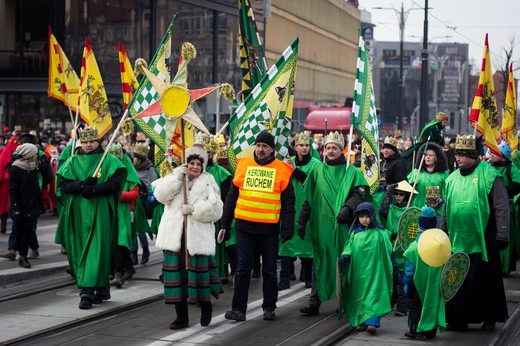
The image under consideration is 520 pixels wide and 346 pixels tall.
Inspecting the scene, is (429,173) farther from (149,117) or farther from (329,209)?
(149,117)

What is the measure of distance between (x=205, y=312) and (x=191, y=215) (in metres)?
0.96

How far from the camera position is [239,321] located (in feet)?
38.9

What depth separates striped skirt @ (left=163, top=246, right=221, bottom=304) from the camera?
11336 mm

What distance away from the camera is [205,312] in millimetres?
11461

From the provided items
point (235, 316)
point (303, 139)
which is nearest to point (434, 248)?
point (235, 316)

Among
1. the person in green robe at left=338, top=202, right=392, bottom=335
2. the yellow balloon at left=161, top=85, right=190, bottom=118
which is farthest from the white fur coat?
the person in green robe at left=338, top=202, right=392, bottom=335

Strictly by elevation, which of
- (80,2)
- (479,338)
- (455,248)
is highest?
(80,2)

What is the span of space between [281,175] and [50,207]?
48.4 feet

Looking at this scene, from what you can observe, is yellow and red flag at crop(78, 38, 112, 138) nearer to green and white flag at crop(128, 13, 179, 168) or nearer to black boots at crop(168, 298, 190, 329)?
green and white flag at crop(128, 13, 179, 168)

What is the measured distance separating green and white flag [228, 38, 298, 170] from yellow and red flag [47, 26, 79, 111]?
5.59 meters

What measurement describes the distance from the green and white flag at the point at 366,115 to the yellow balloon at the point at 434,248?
7.63 ft

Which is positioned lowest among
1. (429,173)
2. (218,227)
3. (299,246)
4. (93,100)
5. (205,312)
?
(205,312)

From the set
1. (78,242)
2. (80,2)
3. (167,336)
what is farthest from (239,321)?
(80,2)

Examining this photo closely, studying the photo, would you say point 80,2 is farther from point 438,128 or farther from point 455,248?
point 455,248
